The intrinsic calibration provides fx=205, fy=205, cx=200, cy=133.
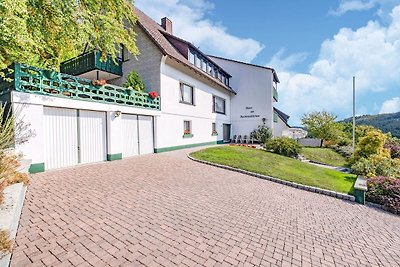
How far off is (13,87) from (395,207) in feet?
47.7

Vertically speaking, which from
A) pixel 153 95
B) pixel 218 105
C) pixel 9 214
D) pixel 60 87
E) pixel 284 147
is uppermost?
pixel 218 105

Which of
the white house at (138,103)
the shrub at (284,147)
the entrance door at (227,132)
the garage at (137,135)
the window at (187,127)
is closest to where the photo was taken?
the white house at (138,103)

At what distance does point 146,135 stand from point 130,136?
4.19 ft

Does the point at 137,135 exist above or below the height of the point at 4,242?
above

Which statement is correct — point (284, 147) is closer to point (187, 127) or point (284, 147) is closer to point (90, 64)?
point (187, 127)

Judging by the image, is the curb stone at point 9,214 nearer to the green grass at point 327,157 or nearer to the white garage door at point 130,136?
the white garage door at point 130,136

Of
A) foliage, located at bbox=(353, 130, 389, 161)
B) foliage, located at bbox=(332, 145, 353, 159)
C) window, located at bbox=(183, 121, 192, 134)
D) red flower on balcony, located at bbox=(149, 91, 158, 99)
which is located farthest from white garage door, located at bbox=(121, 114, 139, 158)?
foliage, located at bbox=(332, 145, 353, 159)

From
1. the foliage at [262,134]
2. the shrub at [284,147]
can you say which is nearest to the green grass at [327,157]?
the shrub at [284,147]

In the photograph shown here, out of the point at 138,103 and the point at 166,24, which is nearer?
the point at 138,103

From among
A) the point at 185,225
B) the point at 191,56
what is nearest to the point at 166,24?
the point at 191,56

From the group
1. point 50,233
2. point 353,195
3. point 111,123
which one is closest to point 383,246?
point 353,195

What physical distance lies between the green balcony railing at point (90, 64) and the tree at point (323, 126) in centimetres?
2420

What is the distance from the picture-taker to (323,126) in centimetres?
2641

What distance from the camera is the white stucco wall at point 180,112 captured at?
45.9 ft
